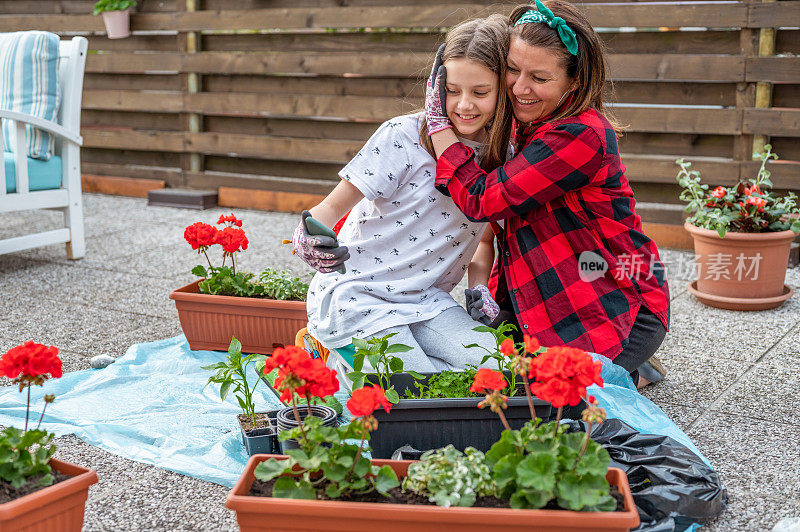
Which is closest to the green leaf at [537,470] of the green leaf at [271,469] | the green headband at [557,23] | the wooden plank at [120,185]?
the green leaf at [271,469]

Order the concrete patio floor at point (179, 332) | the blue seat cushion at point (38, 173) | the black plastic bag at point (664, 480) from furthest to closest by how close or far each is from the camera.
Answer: the blue seat cushion at point (38, 173) → the concrete patio floor at point (179, 332) → the black plastic bag at point (664, 480)

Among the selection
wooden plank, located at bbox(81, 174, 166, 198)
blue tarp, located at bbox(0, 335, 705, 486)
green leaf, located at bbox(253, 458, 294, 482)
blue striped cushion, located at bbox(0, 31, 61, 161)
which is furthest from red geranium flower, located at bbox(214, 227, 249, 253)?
wooden plank, located at bbox(81, 174, 166, 198)

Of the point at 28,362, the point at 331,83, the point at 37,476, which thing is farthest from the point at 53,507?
the point at 331,83

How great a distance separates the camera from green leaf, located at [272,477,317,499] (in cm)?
130

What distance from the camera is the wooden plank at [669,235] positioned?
4246mm

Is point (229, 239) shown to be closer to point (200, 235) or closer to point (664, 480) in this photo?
point (200, 235)

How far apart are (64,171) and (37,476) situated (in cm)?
278

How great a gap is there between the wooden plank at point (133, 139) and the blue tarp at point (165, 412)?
338cm

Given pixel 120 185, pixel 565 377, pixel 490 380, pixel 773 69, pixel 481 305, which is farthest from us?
pixel 120 185

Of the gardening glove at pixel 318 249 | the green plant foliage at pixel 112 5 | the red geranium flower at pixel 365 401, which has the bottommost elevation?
the red geranium flower at pixel 365 401

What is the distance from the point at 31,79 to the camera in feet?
12.1

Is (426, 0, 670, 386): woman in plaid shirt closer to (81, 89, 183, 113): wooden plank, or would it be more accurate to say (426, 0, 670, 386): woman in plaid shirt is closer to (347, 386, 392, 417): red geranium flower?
(347, 386, 392, 417): red geranium flower

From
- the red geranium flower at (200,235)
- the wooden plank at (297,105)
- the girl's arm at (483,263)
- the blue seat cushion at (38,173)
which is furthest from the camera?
the wooden plank at (297,105)

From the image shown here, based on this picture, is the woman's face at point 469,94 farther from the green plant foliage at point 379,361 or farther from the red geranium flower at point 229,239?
the red geranium flower at point 229,239
